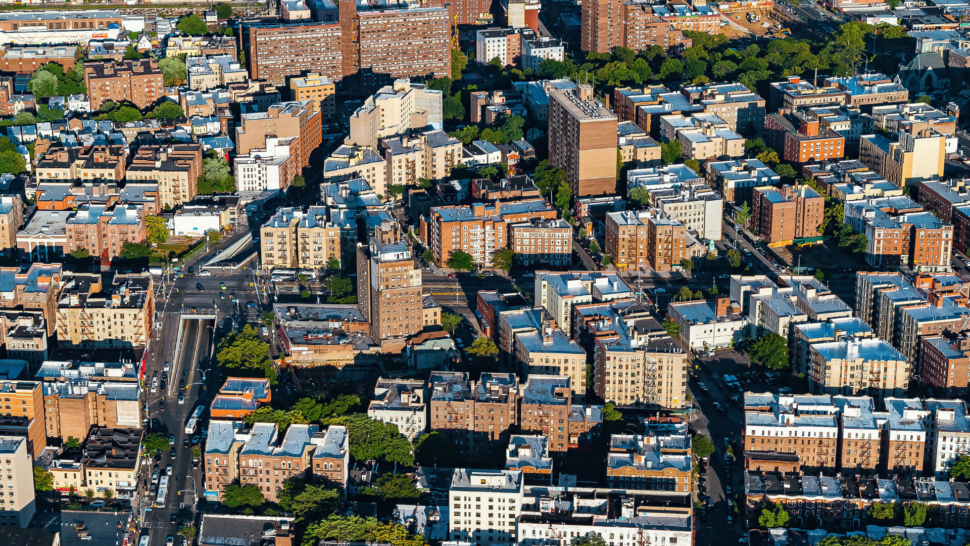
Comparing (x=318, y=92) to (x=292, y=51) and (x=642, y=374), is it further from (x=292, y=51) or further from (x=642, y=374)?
(x=642, y=374)

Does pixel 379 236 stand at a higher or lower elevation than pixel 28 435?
higher

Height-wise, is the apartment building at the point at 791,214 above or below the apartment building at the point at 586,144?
below

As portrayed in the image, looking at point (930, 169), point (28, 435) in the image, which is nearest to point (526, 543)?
point (28, 435)

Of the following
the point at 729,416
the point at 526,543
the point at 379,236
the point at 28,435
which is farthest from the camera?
the point at 379,236

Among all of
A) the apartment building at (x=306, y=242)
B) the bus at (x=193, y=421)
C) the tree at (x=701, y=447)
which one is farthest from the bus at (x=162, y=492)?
the apartment building at (x=306, y=242)

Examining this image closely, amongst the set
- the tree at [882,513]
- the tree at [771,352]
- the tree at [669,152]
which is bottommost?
the tree at [882,513]

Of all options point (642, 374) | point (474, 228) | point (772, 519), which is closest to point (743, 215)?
point (474, 228)

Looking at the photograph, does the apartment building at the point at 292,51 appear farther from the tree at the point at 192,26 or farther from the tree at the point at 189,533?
the tree at the point at 189,533

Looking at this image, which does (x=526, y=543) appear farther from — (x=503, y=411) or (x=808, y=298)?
(x=808, y=298)
